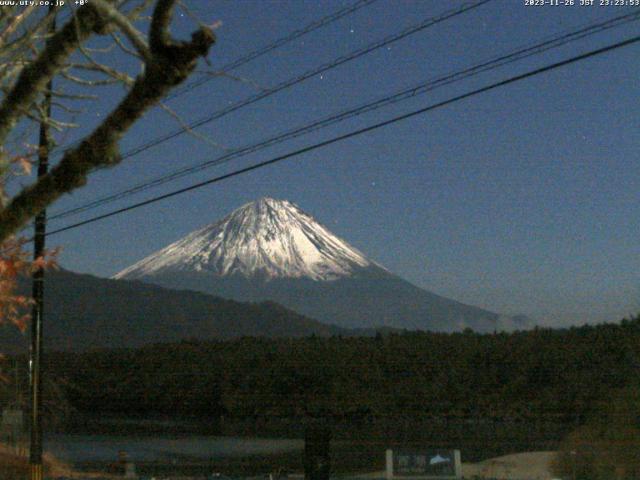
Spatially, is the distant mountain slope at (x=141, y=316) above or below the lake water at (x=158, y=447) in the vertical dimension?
above

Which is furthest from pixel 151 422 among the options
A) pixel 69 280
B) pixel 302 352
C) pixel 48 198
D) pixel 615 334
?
pixel 69 280

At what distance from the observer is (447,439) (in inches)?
1320

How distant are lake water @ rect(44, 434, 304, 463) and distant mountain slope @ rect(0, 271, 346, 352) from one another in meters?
40.6

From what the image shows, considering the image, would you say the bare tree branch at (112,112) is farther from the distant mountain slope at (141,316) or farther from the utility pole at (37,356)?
the distant mountain slope at (141,316)

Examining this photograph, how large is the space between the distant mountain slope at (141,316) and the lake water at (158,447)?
4063 cm

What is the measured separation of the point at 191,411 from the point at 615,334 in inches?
902

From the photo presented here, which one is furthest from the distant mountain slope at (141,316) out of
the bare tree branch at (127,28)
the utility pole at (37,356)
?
the bare tree branch at (127,28)

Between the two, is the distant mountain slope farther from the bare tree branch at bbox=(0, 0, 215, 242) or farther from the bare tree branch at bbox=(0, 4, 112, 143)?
the bare tree branch at bbox=(0, 0, 215, 242)

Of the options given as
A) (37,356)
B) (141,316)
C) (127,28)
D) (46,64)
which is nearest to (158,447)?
(37,356)

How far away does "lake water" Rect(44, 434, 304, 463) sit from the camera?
103 ft

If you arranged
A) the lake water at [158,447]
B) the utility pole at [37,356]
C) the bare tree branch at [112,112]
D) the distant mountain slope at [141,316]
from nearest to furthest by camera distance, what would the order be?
the bare tree branch at [112,112]
the utility pole at [37,356]
the lake water at [158,447]
the distant mountain slope at [141,316]

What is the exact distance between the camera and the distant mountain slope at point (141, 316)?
85.1 metres

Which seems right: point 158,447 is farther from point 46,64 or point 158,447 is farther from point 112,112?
point 112,112

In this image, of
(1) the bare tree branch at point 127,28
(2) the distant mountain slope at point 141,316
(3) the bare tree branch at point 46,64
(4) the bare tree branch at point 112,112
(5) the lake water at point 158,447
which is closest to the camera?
(4) the bare tree branch at point 112,112
